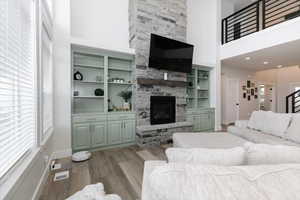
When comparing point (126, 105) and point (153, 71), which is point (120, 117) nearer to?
point (126, 105)

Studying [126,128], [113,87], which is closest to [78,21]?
[113,87]

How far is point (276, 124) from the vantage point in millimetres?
2625

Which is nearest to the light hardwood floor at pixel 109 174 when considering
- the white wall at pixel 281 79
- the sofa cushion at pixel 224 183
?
the sofa cushion at pixel 224 183

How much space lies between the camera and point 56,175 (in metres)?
2.12

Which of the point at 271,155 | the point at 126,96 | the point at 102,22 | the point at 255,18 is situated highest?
the point at 255,18

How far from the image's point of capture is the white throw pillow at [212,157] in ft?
2.84

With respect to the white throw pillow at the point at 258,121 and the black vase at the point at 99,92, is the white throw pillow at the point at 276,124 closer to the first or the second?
the white throw pillow at the point at 258,121

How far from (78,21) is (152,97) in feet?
8.44

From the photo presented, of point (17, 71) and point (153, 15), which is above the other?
point (153, 15)

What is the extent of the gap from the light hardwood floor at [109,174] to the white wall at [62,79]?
386mm

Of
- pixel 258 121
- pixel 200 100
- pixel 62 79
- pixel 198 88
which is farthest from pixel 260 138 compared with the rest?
pixel 62 79

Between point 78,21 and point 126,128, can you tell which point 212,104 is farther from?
point 78,21

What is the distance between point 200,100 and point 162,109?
221 centimetres

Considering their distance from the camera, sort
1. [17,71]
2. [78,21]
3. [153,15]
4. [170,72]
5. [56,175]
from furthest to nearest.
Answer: [170,72] → [153,15] → [78,21] → [56,175] → [17,71]
